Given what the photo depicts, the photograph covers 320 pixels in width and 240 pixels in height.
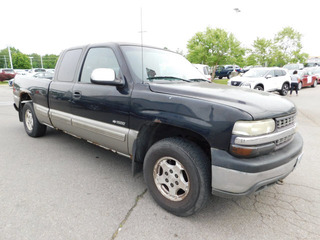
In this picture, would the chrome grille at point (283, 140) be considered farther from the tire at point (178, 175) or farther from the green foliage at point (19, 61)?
the green foliage at point (19, 61)

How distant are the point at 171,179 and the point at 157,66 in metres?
1.54

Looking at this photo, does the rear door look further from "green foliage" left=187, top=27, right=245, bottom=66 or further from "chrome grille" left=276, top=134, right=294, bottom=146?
"green foliage" left=187, top=27, right=245, bottom=66

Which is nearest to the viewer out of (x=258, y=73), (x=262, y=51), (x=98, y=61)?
(x=98, y=61)

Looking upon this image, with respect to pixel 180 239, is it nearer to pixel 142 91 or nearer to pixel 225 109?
pixel 225 109

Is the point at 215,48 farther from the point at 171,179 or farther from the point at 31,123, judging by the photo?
the point at 171,179

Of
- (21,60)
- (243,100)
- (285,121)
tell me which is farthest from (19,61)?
(285,121)

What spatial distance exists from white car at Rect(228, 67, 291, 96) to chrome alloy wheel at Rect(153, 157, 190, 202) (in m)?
10.4

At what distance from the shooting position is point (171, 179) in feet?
7.90

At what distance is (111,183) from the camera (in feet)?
10.2

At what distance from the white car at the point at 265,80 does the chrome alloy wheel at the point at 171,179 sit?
1035 cm

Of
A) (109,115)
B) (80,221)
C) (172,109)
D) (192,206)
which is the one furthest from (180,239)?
(109,115)

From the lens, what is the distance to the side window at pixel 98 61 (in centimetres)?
305

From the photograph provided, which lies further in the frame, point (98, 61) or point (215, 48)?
point (215, 48)

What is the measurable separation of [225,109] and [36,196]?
94.6 inches
